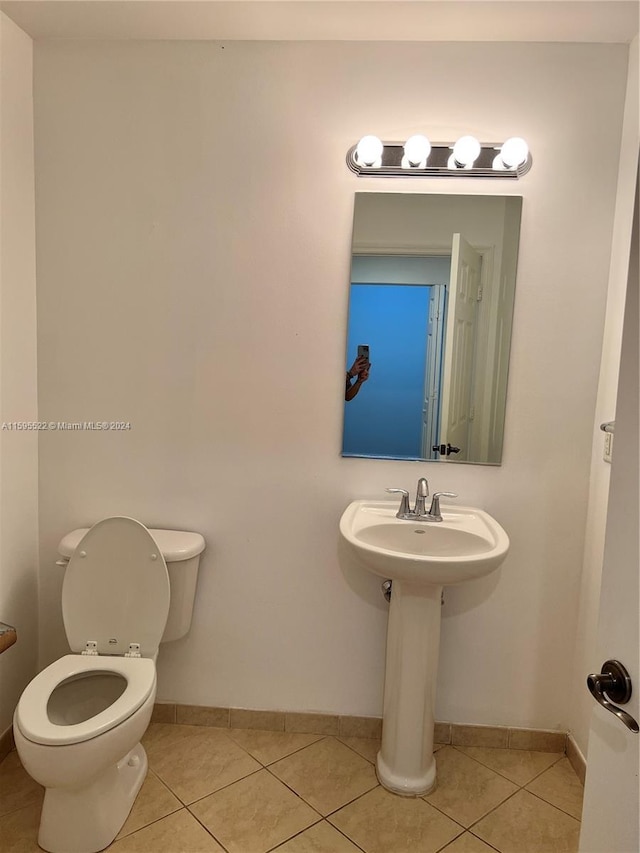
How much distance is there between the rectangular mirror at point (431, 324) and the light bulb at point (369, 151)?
0.10 m

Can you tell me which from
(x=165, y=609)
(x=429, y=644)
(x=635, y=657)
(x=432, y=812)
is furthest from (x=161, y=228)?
A: (x=432, y=812)

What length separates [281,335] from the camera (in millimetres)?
1961

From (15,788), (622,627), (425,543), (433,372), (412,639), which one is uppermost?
(433,372)

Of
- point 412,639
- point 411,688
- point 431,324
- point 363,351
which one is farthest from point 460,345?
point 411,688

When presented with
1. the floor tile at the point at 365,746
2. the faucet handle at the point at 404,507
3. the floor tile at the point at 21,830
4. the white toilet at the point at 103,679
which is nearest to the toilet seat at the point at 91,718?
the white toilet at the point at 103,679

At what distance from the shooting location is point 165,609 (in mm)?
1850

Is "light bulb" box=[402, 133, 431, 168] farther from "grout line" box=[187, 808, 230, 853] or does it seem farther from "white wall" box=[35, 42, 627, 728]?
"grout line" box=[187, 808, 230, 853]

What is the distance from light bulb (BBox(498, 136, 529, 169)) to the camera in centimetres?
177

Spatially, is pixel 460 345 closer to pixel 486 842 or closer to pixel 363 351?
pixel 363 351

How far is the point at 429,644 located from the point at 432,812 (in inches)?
19.8

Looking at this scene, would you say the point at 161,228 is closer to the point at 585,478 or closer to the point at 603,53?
the point at 603,53

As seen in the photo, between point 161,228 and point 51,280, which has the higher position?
point 161,228

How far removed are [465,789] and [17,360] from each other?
2066 millimetres

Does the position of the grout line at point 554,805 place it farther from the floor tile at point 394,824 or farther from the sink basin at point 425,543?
the sink basin at point 425,543
